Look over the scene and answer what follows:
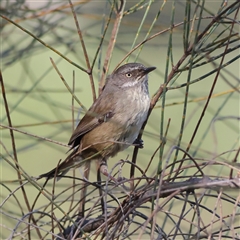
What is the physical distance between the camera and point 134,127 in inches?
149

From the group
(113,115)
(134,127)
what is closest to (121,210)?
(134,127)

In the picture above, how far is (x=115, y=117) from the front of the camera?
13.2 feet

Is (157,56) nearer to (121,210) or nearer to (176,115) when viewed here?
(176,115)

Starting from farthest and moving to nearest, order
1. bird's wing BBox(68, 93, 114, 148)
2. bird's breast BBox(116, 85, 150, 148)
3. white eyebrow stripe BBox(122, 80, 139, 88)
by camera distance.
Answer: white eyebrow stripe BBox(122, 80, 139, 88)
bird's wing BBox(68, 93, 114, 148)
bird's breast BBox(116, 85, 150, 148)

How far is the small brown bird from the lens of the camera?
12.5 ft

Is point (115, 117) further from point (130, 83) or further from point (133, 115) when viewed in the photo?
point (130, 83)

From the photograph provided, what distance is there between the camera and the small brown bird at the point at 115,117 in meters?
3.82

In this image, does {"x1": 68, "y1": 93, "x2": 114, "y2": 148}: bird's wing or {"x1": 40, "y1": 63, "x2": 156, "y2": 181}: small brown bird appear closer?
{"x1": 40, "y1": 63, "x2": 156, "y2": 181}: small brown bird

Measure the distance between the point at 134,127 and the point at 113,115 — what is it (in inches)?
14.1

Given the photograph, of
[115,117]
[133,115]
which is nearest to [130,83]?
[115,117]

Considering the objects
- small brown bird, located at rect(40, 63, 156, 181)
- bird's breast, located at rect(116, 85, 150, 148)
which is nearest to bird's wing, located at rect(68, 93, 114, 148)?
small brown bird, located at rect(40, 63, 156, 181)

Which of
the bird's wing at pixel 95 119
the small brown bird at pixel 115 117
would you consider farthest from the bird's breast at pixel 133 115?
the bird's wing at pixel 95 119

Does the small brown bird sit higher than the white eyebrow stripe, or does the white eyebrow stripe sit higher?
the white eyebrow stripe

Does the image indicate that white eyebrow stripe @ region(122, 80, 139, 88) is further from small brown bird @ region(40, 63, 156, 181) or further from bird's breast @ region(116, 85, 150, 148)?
bird's breast @ region(116, 85, 150, 148)
